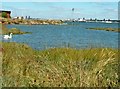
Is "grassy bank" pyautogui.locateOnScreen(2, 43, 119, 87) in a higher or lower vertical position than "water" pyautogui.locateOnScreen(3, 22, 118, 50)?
higher

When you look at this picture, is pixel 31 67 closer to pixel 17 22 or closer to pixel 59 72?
pixel 59 72

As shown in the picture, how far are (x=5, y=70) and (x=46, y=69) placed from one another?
910 millimetres

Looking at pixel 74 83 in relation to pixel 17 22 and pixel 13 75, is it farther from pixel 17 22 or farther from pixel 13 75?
pixel 17 22

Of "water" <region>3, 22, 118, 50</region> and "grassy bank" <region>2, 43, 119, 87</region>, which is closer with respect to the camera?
"grassy bank" <region>2, 43, 119, 87</region>

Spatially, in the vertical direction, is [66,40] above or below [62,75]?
below

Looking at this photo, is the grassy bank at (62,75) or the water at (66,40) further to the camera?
the water at (66,40)

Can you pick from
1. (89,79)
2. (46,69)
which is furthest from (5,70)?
(89,79)

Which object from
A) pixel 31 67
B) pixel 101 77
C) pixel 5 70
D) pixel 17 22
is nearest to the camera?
pixel 101 77

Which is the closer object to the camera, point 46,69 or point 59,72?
point 59,72

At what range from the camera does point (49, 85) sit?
611 centimetres

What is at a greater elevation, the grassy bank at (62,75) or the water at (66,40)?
the grassy bank at (62,75)

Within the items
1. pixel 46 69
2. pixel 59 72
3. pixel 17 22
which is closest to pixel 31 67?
pixel 46 69

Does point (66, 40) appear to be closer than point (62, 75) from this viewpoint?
No

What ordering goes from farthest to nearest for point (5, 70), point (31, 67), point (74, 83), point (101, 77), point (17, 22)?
point (17, 22) < point (31, 67) < point (5, 70) < point (101, 77) < point (74, 83)
